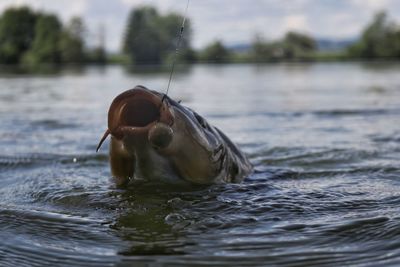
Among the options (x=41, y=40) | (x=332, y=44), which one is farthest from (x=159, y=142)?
(x=332, y=44)

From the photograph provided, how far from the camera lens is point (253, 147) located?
7590mm

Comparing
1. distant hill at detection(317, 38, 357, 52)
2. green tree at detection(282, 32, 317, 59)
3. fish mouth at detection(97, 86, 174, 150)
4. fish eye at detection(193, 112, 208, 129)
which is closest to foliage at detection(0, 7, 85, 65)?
green tree at detection(282, 32, 317, 59)

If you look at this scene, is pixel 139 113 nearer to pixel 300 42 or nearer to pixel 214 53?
pixel 214 53

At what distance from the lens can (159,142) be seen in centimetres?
355

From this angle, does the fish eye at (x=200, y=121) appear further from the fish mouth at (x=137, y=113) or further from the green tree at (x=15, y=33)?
the green tree at (x=15, y=33)

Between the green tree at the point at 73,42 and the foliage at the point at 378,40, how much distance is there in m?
34.0

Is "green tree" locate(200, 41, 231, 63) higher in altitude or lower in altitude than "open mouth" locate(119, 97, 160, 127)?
lower

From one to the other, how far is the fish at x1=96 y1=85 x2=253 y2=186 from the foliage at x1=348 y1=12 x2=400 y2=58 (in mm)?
73027

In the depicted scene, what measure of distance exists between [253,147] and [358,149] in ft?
4.10

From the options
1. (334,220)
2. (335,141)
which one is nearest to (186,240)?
(334,220)

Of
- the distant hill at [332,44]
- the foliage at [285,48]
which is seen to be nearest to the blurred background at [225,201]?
the foliage at [285,48]

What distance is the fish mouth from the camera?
3277 mm

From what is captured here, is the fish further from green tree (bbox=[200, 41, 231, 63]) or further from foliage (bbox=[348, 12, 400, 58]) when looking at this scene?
foliage (bbox=[348, 12, 400, 58])

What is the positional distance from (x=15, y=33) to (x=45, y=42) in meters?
9.69
